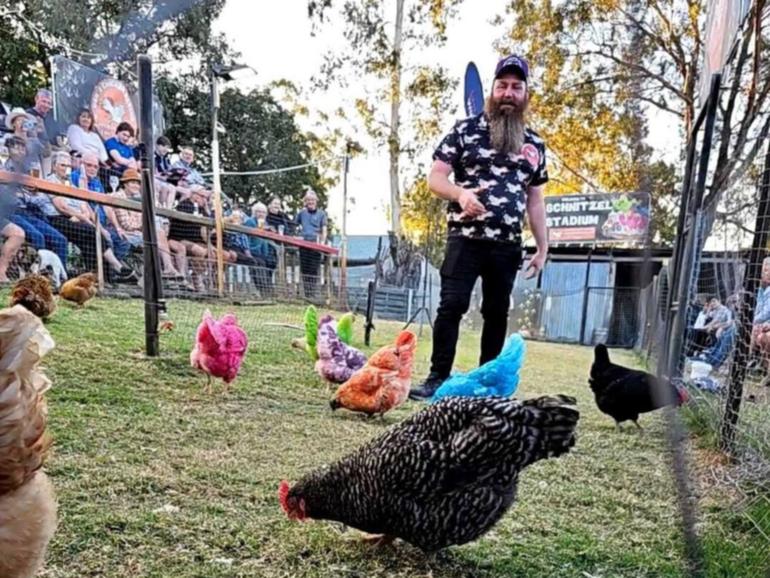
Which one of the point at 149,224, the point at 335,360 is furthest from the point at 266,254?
the point at 335,360

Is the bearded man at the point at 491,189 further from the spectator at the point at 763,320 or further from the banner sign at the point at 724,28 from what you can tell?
the spectator at the point at 763,320

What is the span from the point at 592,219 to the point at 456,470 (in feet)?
40.7

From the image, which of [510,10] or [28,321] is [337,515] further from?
[510,10]

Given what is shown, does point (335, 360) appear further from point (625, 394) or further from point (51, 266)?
point (51, 266)

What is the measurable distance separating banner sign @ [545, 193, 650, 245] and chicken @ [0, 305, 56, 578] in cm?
1157

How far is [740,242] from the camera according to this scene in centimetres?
210

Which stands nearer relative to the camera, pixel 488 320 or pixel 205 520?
pixel 205 520

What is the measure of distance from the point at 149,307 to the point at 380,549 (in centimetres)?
207

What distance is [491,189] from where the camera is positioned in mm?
1979

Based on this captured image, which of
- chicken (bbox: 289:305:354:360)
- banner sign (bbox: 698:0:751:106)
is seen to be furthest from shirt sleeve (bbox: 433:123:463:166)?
chicken (bbox: 289:305:354:360)

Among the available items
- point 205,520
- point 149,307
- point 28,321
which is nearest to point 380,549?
point 205,520

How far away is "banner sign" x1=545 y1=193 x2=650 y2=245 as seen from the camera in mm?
11594

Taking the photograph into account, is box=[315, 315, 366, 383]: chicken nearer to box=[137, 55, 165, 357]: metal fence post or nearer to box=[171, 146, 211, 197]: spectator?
box=[137, 55, 165, 357]: metal fence post

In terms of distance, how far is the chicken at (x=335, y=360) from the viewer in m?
2.81
